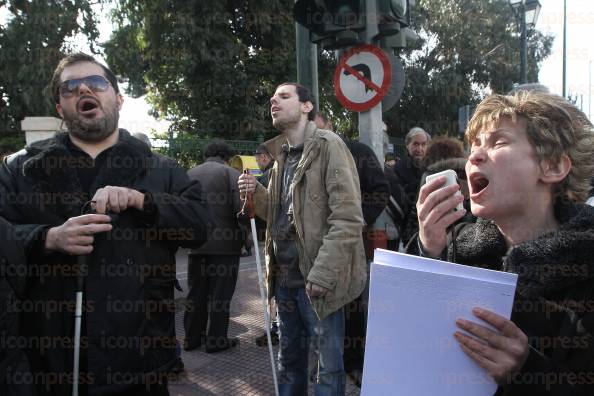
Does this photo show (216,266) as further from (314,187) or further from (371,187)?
(314,187)

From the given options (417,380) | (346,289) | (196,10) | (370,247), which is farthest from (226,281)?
(196,10)

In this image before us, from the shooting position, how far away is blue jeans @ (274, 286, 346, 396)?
2736 mm

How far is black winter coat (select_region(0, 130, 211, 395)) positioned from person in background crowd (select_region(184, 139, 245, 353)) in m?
2.45

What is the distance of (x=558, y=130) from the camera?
1.42m

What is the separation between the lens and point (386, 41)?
4367mm

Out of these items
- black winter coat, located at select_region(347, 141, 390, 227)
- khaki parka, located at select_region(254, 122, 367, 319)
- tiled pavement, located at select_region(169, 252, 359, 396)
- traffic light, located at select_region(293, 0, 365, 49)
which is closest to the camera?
khaki parka, located at select_region(254, 122, 367, 319)

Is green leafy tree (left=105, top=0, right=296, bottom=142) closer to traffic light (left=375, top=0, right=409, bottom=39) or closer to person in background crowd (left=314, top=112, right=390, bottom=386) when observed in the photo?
traffic light (left=375, top=0, right=409, bottom=39)

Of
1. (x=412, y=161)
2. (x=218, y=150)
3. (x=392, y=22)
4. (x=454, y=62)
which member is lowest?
(x=412, y=161)

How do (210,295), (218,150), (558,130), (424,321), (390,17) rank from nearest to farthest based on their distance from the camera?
(424,321) → (558,130) → (390,17) → (210,295) → (218,150)

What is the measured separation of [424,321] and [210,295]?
3770 millimetres

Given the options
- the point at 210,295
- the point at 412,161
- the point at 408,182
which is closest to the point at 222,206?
the point at 210,295

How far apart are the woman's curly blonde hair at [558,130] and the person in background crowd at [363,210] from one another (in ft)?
6.20

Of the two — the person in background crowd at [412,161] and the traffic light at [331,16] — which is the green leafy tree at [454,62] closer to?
the person in background crowd at [412,161]

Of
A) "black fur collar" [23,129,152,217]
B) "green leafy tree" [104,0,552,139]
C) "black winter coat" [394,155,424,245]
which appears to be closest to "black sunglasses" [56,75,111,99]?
"black fur collar" [23,129,152,217]
